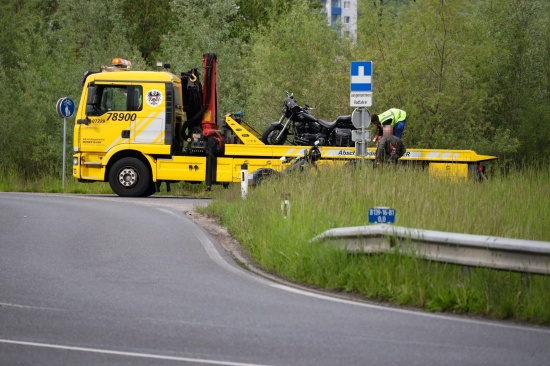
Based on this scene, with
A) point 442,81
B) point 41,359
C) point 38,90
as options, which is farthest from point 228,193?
point 38,90

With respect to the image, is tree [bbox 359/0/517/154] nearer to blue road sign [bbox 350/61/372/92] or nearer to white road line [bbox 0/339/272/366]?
blue road sign [bbox 350/61/372/92]

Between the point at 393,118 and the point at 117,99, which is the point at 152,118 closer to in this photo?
the point at 117,99

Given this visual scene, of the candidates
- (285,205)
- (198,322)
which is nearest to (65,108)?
(285,205)

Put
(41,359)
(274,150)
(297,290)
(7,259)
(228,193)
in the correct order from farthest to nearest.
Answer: (274,150)
(228,193)
(7,259)
(297,290)
(41,359)

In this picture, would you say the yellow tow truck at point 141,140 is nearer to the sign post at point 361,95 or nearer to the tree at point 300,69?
the sign post at point 361,95

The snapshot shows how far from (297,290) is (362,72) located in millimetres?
9879

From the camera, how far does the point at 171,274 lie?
41.4 feet

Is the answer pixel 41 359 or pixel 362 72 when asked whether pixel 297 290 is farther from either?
pixel 362 72

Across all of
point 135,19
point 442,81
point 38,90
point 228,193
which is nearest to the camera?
point 228,193

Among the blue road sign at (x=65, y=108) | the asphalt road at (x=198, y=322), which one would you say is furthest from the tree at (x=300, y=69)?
the asphalt road at (x=198, y=322)

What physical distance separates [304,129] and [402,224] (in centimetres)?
1606

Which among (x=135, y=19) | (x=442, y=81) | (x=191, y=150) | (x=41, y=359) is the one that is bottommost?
(x=41, y=359)

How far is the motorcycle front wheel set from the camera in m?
28.7

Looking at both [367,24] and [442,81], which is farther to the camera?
[367,24]
